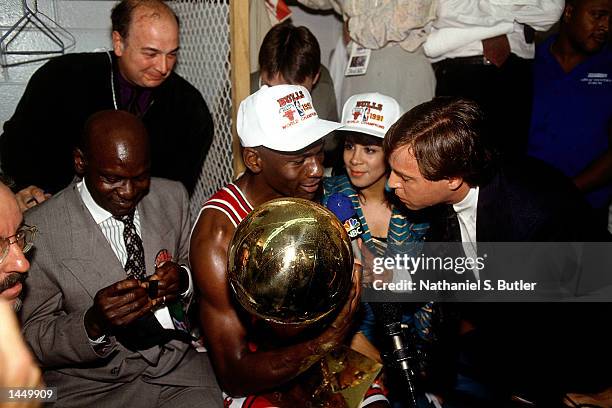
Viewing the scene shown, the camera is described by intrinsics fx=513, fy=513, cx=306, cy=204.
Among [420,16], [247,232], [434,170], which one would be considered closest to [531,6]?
[420,16]

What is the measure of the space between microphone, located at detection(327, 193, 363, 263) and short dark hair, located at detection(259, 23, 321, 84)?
89cm

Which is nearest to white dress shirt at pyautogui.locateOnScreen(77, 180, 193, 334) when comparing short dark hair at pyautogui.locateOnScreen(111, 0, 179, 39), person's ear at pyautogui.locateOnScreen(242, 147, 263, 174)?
person's ear at pyautogui.locateOnScreen(242, 147, 263, 174)

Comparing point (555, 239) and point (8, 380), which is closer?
point (8, 380)

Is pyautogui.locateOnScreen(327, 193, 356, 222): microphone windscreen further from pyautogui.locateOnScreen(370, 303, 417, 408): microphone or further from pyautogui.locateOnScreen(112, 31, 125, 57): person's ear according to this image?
pyautogui.locateOnScreen(112, 31, 125, 57): person's ear

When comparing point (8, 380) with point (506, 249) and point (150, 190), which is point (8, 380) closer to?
point (150, 190)

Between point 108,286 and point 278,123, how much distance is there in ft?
3.36

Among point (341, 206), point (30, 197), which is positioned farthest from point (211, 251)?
point (30, 197)

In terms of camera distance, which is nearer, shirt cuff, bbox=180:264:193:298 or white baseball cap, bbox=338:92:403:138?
shirt cuff, bbox=180:264:193:298

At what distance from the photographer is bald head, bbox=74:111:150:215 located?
89.8 inches

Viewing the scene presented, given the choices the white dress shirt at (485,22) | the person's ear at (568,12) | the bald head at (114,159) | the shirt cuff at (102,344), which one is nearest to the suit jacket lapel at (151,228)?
the bald head at (114,159)

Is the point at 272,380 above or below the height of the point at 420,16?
below

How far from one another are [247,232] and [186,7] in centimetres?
265

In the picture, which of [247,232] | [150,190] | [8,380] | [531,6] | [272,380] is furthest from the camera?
[531,6]

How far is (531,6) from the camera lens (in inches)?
125
